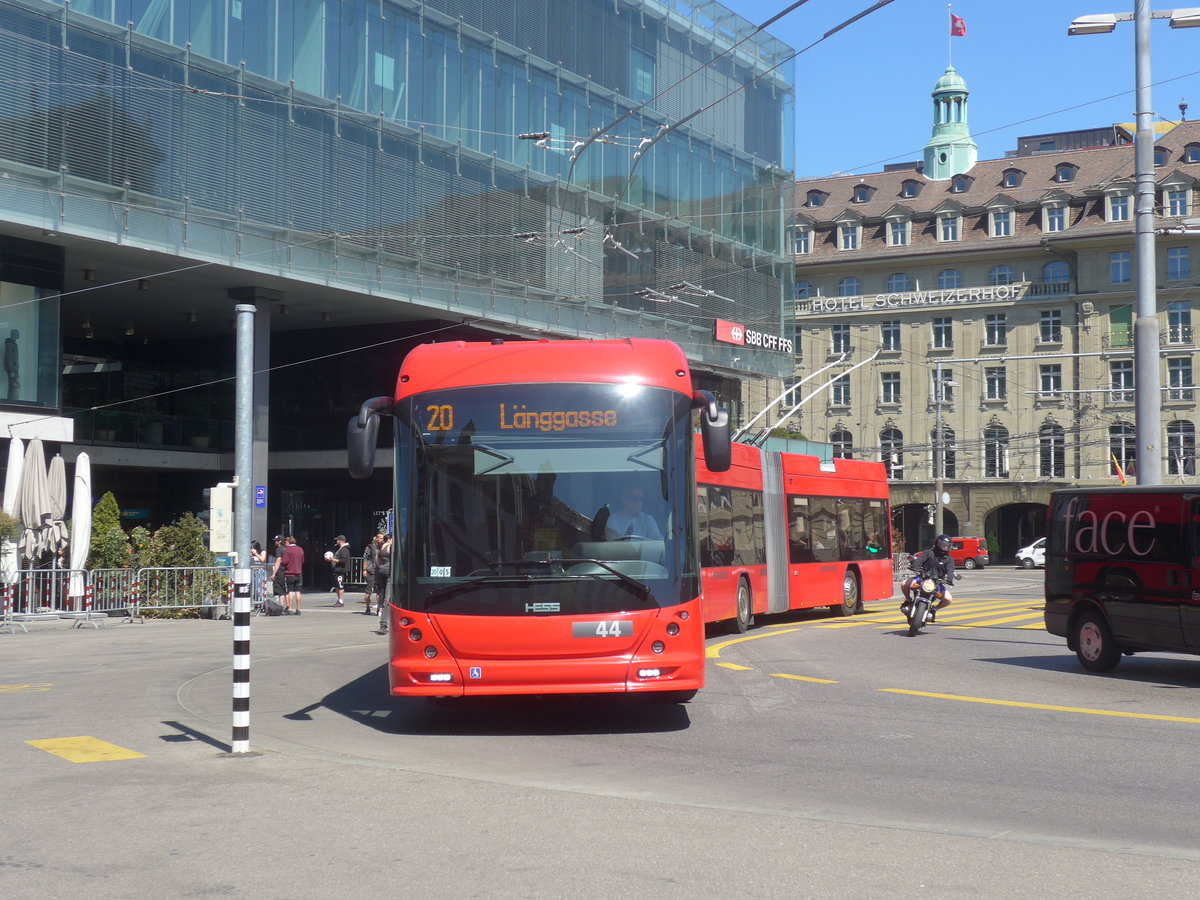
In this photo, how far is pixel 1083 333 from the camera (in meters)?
71.5

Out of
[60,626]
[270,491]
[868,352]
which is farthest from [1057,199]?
[60,626]

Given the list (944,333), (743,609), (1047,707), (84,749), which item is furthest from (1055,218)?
(84,749)

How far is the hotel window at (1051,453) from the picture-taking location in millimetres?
71438

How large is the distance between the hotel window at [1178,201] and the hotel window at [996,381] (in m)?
11.0

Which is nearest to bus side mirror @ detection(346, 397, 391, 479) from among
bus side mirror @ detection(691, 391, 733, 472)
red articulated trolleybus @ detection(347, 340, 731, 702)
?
red articulated trolleybus @ detection(347, 340, 731, 702)

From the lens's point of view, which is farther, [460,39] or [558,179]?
[558,179]

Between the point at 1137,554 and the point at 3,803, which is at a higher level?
the point at 1137,554

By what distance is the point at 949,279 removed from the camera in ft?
249

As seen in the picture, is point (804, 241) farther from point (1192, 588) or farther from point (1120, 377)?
point (1192, 588)

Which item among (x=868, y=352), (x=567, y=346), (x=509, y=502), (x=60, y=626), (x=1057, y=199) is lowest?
(x=60, y=626)

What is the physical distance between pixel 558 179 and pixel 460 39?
5098 mm

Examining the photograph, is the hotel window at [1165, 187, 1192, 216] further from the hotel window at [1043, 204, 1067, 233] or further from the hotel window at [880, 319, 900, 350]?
the hotel window at [880, 319, 900, 350]

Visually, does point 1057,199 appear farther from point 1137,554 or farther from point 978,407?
point 1137,554

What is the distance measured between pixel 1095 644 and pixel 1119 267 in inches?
2375
